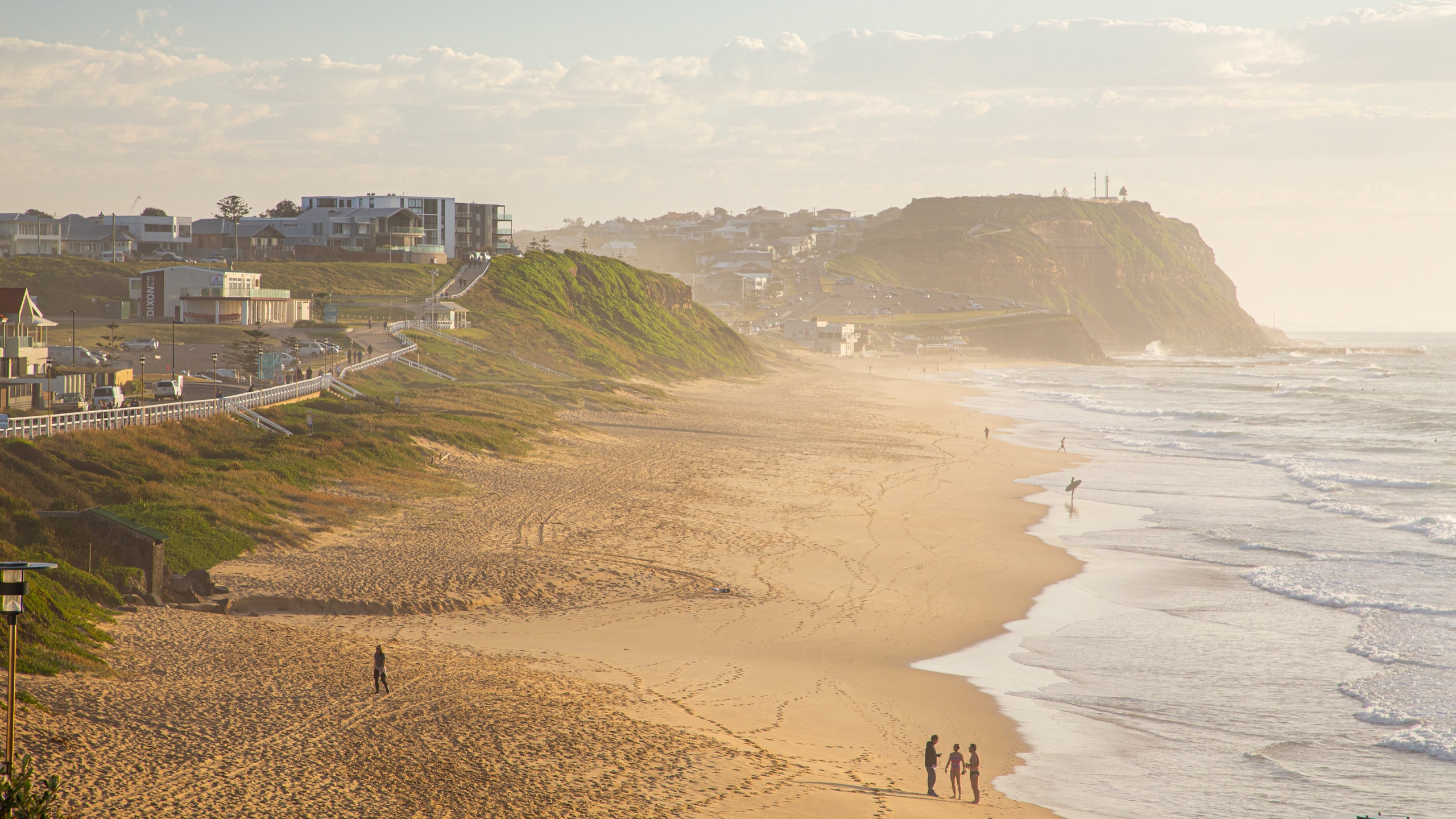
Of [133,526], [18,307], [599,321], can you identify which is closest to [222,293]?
[18,307]

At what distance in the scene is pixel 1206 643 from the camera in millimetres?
22266

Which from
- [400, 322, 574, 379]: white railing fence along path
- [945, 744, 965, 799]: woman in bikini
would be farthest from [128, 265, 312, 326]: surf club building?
[945, 744, 965, 799]: woman in bikini

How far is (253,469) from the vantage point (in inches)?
1150

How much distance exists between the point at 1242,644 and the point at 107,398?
113 ft

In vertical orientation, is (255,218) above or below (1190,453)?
above

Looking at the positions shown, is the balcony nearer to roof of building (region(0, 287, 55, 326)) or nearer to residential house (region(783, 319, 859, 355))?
roof of building (region(0, 287, 55, 326))

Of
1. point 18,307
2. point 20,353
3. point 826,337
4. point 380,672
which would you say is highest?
point 826,337

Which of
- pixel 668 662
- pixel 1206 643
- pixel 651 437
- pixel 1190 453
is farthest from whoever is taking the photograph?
pixel 1190 453

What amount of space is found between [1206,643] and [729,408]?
146ft

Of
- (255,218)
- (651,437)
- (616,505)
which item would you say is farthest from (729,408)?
(255,218)

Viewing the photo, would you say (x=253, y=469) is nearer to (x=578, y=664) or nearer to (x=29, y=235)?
(x=578, y=664)

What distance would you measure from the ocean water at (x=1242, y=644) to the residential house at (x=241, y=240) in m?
78.5

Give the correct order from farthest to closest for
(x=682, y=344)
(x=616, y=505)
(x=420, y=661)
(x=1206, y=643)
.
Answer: (x=682, y=344) < (x=616, y=505) < (x=1206, y=643) < (x=420, y=661)

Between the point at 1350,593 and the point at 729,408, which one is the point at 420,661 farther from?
the point at 729,408
